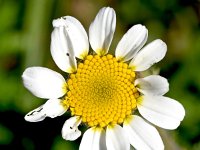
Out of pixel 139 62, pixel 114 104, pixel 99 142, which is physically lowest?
pixel 99 142

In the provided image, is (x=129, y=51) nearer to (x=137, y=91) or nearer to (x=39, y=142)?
(x=137, y=91)

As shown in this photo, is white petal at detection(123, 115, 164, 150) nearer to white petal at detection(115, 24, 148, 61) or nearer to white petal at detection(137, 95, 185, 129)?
white petal at detection(137, 95, 185, 129)

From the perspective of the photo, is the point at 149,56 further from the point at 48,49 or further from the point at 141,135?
the point at 48,49

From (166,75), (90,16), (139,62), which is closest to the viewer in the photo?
(139,62)

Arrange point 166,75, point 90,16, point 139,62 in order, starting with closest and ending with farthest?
point 139,62, point 166,75, point 90,16

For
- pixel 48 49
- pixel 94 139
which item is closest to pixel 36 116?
pixel 94 139

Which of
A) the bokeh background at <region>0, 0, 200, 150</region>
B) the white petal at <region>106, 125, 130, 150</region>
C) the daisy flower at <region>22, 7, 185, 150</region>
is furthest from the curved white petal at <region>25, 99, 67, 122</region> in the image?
the bokeh background at <region>0, 0, 200, 150</region>

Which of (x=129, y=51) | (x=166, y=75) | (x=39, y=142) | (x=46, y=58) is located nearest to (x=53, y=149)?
(x=39, y=142)
